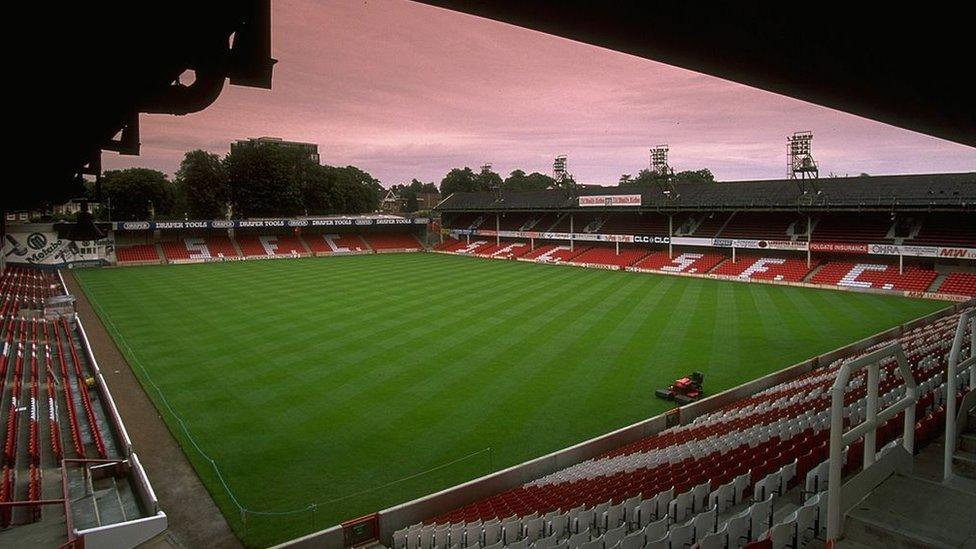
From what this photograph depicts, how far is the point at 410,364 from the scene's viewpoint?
1958cm

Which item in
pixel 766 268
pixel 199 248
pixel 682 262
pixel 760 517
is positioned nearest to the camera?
pixel 760 517

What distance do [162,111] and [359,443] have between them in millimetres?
10487

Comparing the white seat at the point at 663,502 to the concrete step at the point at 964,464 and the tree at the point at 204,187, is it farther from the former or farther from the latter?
the tree at the point at 204,187

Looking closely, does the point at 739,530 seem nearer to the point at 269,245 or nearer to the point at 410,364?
the point at 410,364

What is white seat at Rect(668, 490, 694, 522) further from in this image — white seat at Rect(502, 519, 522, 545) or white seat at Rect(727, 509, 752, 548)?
white seat at Rect(502, 519, 522, 545)

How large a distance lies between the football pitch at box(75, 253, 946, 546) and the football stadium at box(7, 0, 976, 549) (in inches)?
4.5

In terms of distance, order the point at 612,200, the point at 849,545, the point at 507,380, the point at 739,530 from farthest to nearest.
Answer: the point at 612,200, the point at 507,380, the point at 739,530, the point at 849,545

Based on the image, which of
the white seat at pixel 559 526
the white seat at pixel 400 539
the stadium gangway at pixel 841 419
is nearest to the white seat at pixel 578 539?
the white seat at pixel 559 526

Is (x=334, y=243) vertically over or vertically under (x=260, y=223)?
under

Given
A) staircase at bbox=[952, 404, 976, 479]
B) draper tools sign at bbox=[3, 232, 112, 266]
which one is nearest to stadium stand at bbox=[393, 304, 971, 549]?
staircase at bbox=[952, 404, 976, 479]

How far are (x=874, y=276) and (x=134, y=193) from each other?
3202 inches

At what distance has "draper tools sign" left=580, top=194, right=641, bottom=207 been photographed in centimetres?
4958

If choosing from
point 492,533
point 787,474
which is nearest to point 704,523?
point 787,474

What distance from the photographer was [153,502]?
1005 cm
